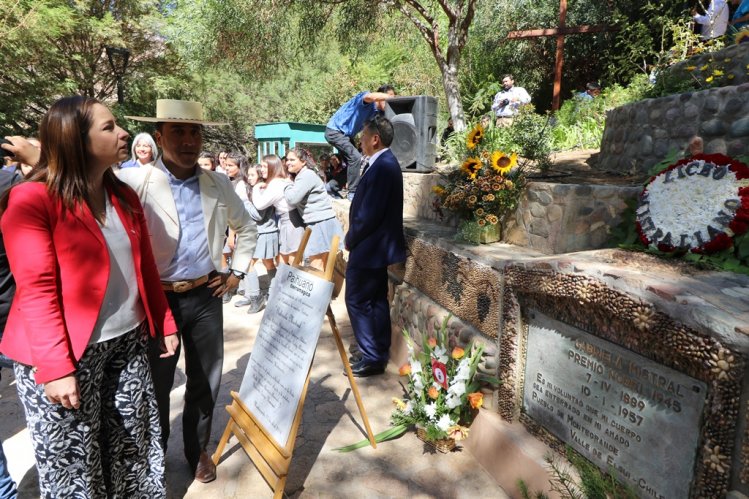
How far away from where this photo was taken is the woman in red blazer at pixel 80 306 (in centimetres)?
161

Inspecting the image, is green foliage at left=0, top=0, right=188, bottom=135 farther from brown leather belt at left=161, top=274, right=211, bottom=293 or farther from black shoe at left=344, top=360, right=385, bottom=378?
brown leather belt at left=161, top=274, right=211, bottom=293

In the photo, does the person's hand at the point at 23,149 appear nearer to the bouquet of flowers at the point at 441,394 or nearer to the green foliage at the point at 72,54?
the bouquet of flowers at the point at 441,394

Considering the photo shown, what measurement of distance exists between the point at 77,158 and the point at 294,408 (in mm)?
1458

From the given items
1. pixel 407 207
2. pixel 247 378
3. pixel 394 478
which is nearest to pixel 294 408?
pixel 247 378

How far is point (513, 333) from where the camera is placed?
2623 mm

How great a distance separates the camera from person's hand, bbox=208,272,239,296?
2.51 meters

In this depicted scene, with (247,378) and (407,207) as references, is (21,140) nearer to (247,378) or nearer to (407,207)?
(247,378)

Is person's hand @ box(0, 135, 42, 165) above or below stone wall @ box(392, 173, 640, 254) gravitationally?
above

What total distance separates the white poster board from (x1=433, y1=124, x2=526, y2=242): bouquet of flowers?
161 cm

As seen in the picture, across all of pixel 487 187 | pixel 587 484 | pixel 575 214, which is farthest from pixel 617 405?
pixel 487 187

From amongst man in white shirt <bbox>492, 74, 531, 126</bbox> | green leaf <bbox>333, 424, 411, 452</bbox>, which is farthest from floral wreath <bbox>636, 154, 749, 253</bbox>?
man in white shirt <bbox>492, 74, 531, 126</bbox>

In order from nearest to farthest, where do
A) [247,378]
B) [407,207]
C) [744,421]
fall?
→ 1. [744,421]
2. [247,378]
3. [407,207]

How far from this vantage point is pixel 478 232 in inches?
141

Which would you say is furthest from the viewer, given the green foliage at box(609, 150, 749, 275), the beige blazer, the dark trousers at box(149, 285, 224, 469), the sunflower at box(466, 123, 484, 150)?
the sunflower at box(466, 123, 484, 150)
